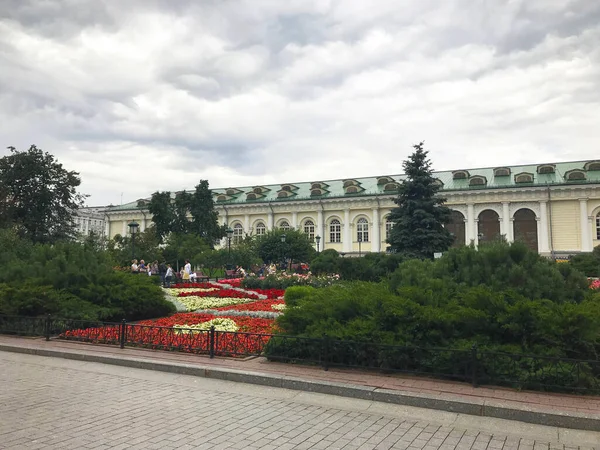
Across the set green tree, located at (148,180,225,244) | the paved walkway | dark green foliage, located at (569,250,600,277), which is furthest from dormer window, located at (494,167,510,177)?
the paved walkway

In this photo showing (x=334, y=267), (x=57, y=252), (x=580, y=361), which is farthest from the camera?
(x=334, y=267)

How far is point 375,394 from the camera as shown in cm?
697

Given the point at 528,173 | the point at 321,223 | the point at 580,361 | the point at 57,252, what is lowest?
the point at 580,361

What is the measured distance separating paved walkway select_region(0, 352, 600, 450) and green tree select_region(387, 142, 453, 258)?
26338 mm

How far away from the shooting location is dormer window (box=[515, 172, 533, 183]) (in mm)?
56978

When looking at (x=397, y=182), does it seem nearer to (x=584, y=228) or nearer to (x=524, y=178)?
(x=524, y=178)

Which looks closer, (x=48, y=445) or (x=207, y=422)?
(x=48, y=445)

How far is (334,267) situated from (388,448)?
25259mm

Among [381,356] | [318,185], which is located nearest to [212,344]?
[381,356]

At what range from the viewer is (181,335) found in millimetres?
10219

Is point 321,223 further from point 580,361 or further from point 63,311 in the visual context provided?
point 580,361

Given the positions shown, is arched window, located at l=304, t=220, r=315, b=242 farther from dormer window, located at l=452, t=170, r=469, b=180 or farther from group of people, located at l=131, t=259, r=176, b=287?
group of people, located at l=131, t=259, r=176, b=287

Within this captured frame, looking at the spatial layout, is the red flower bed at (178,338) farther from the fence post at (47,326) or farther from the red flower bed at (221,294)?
the red flower bed at (221,294)

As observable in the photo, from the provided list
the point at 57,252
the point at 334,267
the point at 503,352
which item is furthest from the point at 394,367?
the point at 334,267
